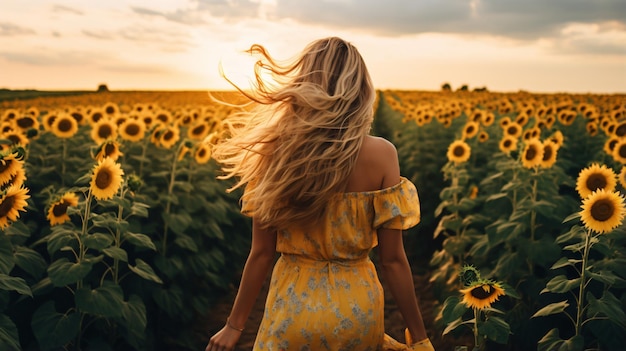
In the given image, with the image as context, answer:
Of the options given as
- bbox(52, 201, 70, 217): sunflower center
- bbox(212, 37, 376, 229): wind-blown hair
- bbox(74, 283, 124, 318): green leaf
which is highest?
bbox(212, 37, 376, 229): wind-blown hair

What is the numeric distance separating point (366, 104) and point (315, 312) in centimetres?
80

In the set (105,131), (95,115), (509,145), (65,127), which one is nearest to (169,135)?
(105,131)

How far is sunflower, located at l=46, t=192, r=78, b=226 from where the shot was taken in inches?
168

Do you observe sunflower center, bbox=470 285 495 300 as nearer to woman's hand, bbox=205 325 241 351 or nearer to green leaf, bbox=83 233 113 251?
woman's hand, bbox=205 325 241 351

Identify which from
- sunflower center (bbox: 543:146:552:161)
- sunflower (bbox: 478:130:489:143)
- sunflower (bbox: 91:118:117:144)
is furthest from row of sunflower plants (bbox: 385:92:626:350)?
sunflower (bbox: 91:118:117:144)

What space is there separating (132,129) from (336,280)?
5.06 metres

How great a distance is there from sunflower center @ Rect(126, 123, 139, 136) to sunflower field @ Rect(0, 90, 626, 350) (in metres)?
0.02

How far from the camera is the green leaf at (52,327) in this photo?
12.6ft

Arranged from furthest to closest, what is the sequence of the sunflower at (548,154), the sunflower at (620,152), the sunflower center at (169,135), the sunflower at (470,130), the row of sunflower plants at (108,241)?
the sunflower at (470,130) < the sunflower center at (169,135) < the sunflower at (620,152) < the sunflower at (548,154) < the row of sunflower plants at (108,241)

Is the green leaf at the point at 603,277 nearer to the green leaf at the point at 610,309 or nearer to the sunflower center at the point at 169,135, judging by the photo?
the green leaf at the point at 610,309

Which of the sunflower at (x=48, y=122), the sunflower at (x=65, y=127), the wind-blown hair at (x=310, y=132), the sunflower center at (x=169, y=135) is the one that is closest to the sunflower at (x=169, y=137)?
the sunflower center at (x=169, y=135)

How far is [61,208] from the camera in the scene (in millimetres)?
4301

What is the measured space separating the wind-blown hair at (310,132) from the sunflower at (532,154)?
137 inches

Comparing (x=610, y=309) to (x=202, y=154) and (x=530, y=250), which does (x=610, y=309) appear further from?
(x=202, y=154)
